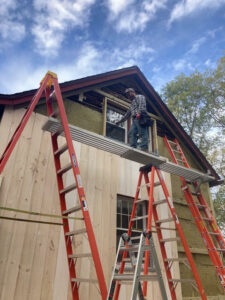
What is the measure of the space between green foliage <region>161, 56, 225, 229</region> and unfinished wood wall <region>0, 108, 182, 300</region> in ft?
51.0

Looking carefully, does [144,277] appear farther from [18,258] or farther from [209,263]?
[209,263]

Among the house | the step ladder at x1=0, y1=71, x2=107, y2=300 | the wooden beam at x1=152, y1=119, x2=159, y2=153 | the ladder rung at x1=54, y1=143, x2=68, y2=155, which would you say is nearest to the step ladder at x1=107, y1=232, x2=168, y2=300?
the step ladder at x1=0, y1=71, x2=107, y2=300

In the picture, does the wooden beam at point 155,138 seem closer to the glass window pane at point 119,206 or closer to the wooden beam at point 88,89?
the wooden beam at point 88,89

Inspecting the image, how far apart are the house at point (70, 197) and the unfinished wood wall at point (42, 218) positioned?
0.01 meters

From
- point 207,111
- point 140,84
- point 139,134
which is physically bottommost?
point 139,134

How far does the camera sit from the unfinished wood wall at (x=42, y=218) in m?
3.63

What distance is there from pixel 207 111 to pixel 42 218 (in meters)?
18.2

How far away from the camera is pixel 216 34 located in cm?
1406

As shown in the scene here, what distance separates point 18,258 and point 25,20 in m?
8.69

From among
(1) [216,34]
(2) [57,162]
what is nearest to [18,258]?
(2) [57,162]

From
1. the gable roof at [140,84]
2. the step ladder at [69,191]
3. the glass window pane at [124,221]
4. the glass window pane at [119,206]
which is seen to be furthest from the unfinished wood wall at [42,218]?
the gable roof at [140,84]

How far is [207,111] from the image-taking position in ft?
61.3

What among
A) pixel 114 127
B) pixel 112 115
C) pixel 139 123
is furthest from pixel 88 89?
pixel 139 123

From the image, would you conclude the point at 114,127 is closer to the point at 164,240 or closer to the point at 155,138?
the point at 155,138
